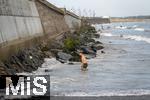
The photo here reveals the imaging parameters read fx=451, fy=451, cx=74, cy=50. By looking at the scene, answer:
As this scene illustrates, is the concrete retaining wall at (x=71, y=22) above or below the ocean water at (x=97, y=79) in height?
above

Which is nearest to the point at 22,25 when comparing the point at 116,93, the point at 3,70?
the point at 3,70

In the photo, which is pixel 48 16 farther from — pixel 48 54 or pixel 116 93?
pixel 116 93

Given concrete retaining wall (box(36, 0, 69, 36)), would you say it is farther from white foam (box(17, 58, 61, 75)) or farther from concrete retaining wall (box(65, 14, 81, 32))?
concrete retaining wall (box(65, 14, 81, 32))

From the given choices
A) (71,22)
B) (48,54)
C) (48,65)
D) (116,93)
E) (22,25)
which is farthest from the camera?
(71,22)

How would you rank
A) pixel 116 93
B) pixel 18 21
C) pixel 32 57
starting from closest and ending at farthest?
pixel 116 93, pixel 32 57, pixel 18 21

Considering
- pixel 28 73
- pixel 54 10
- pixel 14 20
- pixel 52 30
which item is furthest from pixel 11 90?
pixel 54 10

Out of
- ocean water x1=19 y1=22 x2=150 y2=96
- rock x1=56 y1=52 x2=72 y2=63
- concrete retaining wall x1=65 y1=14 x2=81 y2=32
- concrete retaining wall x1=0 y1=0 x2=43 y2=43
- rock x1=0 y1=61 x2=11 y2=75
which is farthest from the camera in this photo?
concrete retaining wall x1=65 y1=14 x2=81 y2=32

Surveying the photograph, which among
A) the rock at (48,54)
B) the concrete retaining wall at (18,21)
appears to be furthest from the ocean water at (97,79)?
the concrete retaining wall at (18,21)

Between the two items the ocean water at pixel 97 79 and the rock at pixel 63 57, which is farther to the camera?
the rock at pixel 63 57

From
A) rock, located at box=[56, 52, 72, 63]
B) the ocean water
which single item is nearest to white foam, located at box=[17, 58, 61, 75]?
the ocean water

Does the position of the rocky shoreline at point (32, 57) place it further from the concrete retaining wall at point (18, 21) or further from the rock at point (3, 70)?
the concrete retaining wall at point (18, 21)

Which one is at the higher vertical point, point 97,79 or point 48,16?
point 48,16

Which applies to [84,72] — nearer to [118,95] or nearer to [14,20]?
[14,20]

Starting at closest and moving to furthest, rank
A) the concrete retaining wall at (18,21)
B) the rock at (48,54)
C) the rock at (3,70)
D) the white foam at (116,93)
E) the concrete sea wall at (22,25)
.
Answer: the white foam at (116,93)
the rock at (3,70)
the concrete sea wall at (22,25)
the concrete retaining wall at (18,21)
the rock at (48,54)
